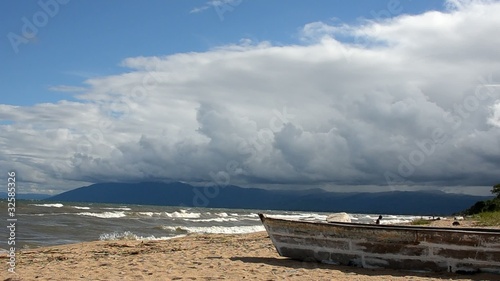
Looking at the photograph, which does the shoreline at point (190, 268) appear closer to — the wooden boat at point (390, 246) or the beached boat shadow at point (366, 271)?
the beached boat shadow at point (366, 271)

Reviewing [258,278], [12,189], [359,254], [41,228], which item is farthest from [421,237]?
[41,228]

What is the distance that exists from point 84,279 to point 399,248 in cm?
610

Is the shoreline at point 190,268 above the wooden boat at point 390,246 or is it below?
below

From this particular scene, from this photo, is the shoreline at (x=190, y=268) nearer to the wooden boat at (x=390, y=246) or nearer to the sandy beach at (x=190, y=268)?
the sandy beach at (x=190, y=268)

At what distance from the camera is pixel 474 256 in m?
9.67

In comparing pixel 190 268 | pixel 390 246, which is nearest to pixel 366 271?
pixel 390 246

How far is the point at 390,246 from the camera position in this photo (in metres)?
10.4

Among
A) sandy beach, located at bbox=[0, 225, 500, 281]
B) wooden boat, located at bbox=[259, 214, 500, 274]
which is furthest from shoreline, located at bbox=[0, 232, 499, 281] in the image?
wooden boat, located at bbox=[259, 214, 500, 274]

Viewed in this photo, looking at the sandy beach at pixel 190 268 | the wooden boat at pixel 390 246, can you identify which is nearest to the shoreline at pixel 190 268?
the sandy beach at pixel 190 268

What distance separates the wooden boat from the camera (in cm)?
964

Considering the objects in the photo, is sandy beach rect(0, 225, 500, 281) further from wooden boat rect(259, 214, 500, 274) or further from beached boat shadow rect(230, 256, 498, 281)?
wooden boat rect(259, 214, 500, 274)

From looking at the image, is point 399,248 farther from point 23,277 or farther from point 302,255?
point 23,277

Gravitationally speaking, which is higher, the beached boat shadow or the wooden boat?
the wooden boat

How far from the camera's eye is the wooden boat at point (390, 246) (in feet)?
31.6
